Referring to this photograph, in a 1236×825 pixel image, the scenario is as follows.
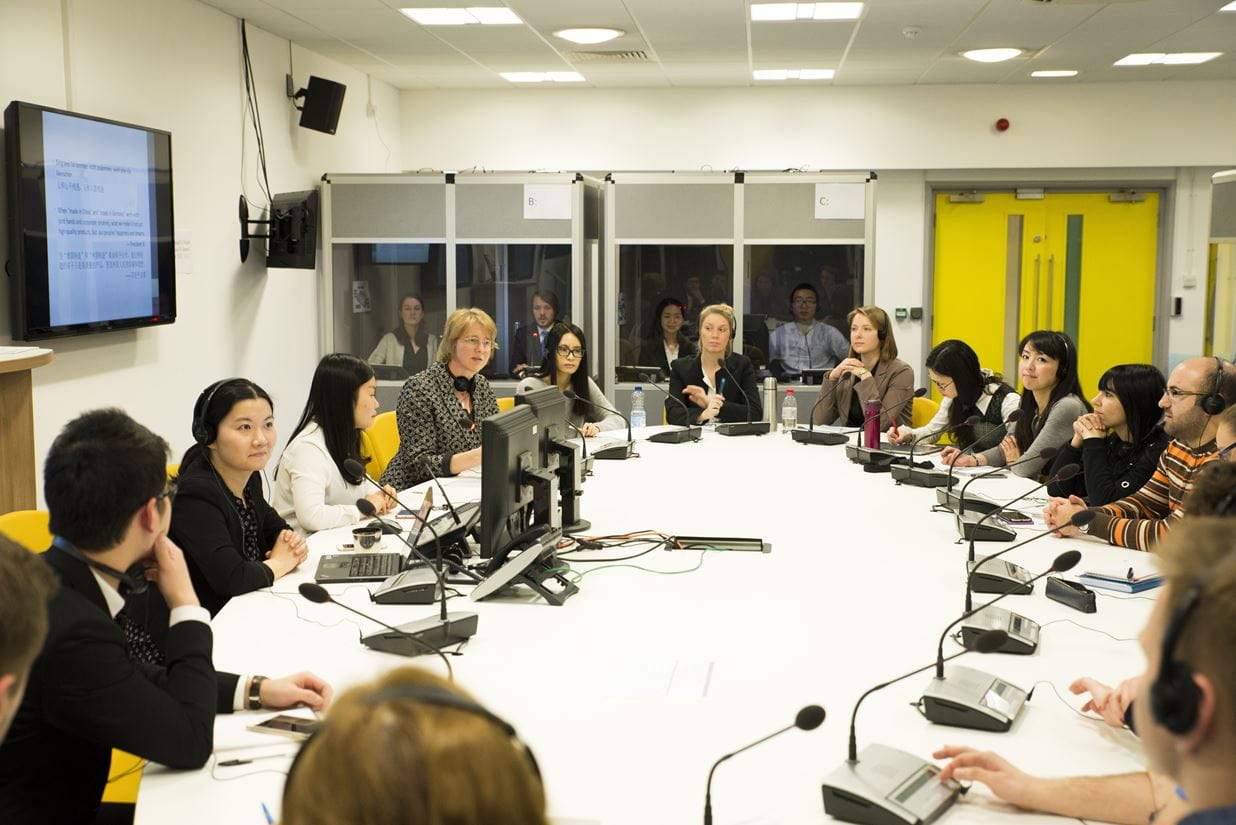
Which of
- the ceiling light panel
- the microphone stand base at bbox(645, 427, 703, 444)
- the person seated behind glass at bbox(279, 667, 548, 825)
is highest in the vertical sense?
the ceiling light panel

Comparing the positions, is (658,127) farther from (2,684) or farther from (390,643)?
(2,684)

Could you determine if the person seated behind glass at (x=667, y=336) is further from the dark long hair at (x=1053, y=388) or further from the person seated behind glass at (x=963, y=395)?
the dark long hair at (x=1053, y=388)

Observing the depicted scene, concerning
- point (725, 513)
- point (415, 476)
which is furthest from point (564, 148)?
point (725, 513)

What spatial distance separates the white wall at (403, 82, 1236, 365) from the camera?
26.9ft

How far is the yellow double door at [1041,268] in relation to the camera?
861cm

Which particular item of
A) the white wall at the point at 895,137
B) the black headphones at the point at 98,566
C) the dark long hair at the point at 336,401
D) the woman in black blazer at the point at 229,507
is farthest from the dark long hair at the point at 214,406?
the white wall at the point at 895,137

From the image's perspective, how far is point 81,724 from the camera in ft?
5.67

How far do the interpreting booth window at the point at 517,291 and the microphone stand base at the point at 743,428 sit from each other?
1865 millimetres

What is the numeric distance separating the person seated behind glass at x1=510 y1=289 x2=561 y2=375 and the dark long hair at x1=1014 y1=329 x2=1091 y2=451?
10.5 ft

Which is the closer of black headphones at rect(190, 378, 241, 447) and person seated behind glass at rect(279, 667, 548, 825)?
person seated behind glass at rect(279, 667, 548, 825)

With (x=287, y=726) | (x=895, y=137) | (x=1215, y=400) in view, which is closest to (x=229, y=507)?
(x=287, y=726)

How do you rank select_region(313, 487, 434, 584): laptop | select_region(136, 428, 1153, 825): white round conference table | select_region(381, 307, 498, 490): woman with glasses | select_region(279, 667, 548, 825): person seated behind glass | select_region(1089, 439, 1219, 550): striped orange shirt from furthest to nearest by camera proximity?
select_region(381, 307, 498, 490): woman with glasses, select_region(1089, 439, 1219, 550): striped orange shirt, select_region(313, 487, 434, 584): laptop, select_region(136, 428, 1153, 825): white round conference table, select_region(279, 667, 548, 825): person seated behind glass

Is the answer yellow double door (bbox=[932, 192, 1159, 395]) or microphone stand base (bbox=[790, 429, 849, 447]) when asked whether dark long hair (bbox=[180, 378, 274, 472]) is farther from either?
yellow double door (bbox=[932, 192, 1159, 395])

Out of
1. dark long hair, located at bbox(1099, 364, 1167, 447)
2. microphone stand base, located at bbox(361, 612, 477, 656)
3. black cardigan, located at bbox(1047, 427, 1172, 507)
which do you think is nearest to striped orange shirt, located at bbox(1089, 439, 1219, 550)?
black cardigan, located at bbox(1047, 427, 1172, 507)
